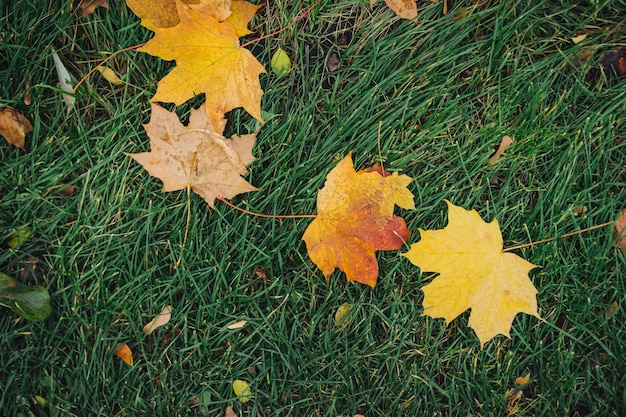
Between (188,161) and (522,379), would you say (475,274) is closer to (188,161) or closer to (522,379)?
(522,379)

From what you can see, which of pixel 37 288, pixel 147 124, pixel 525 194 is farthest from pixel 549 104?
pixel 37 288

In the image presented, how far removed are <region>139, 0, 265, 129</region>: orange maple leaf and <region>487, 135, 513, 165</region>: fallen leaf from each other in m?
0.87

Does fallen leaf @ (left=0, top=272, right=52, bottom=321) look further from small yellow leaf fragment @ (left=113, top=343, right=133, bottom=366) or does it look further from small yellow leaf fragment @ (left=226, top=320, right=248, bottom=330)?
small yellow leaf fragment @ (left=226, top=320, right=248, bottom=330)

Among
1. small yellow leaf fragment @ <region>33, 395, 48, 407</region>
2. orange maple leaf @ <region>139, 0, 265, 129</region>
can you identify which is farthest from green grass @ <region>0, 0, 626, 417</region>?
orange maple leaf @ <region>139, 0, 265, 129</region>

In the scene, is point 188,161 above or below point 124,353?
above

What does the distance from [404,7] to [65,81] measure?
4.18 ft

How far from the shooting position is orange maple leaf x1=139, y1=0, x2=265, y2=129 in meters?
1.67

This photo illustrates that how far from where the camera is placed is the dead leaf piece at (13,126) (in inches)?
70.5

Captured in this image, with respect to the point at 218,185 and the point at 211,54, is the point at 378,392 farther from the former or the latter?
the point at 211,54

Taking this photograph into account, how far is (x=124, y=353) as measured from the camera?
5.82ft

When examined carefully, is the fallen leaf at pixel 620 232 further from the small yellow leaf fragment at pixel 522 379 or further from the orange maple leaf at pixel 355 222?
the orange maple leaf at pixel 355 222

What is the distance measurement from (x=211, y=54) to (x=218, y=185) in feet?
1.45

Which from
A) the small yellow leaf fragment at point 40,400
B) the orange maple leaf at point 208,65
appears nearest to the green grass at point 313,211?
the small yellow leaf fragment at point 40,400

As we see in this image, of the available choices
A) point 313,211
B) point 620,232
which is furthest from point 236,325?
point 620,232
